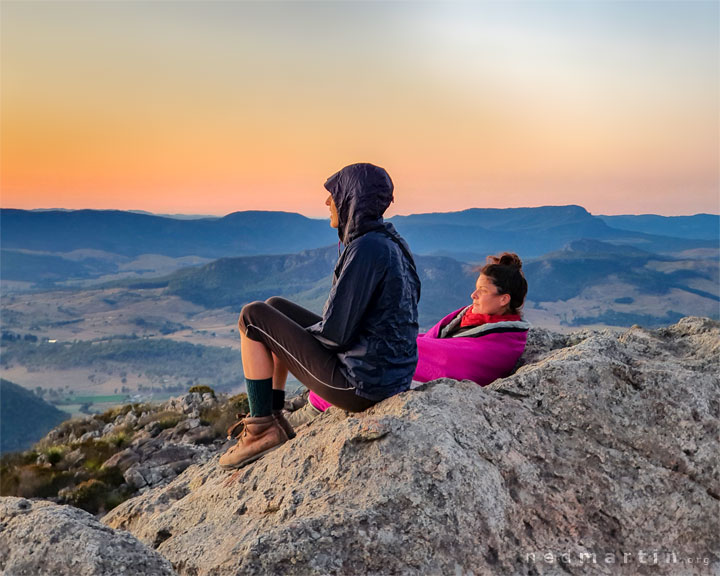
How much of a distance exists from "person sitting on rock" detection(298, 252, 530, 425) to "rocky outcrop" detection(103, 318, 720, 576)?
2.30 feet

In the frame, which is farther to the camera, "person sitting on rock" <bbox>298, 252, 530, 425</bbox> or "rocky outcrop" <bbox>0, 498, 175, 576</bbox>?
"person sitting on rock" <bbox>298, 252, 530, 425</bbox>

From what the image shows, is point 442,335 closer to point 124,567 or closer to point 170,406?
point 124,567

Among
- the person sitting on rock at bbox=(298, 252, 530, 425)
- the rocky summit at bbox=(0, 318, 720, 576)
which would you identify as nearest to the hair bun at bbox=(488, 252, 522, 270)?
the person sitting on rock at bbox=(298, 252, 530, 425)

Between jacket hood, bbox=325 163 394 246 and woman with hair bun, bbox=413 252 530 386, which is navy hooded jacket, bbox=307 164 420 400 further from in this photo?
woman with hair bun, bbox=413 252 530 386

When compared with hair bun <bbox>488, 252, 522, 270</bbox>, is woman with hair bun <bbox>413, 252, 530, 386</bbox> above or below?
below

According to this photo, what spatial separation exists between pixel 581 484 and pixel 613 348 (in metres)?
1.78

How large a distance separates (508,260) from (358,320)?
7.98 feet

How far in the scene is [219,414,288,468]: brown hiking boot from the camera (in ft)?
17.7

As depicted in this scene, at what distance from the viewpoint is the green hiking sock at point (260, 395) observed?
5.38m

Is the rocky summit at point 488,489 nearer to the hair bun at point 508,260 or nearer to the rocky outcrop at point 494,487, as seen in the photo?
the rocky outcrop at point 494,487

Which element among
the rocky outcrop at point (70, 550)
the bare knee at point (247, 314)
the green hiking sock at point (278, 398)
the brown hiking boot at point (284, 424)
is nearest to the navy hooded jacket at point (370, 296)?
the bare knee at point (247, 314)

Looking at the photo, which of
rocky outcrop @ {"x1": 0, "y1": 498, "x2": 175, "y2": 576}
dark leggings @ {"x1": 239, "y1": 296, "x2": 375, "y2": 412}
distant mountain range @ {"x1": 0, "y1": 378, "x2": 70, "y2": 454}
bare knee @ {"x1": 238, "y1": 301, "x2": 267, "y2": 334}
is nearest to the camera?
rocky outcrop @ {"x1": 0, "y1": 498, "x2": 175, "y2": 576}

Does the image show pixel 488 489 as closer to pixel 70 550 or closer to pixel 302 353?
pixel 302 353

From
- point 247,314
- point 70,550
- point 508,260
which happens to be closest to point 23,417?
point 247,314
